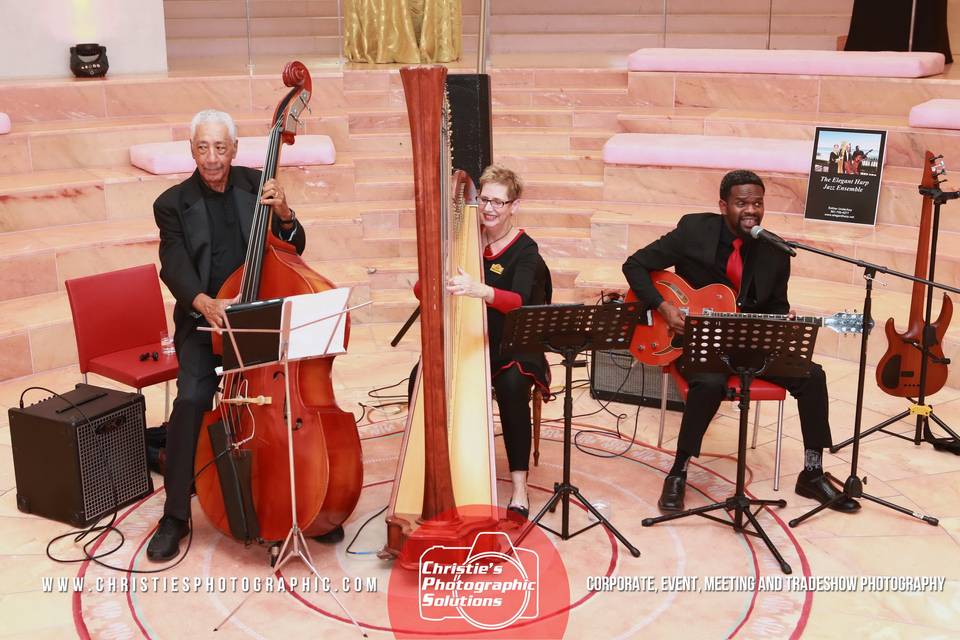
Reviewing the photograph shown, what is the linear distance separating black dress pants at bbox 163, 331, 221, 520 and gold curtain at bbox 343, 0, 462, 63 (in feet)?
15.9

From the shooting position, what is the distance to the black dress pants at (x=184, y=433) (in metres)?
3.79

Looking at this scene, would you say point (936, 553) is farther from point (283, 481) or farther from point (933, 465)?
point (283, 481)

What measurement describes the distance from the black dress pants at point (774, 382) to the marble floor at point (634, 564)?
0.24 m

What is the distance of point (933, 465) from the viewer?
14.7 feet

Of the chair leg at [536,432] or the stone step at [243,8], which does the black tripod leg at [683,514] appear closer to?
the chair leg at [536,432]

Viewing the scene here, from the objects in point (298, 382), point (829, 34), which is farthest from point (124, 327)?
point (829, 34)

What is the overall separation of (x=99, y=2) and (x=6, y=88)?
49.9 inches

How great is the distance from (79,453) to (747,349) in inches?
92.9

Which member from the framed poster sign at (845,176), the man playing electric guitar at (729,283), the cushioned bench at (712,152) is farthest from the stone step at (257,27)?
the man playing electric guitar at (729,283)

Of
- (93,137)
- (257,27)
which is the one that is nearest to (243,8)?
(257,27)

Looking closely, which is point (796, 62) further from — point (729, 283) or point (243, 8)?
point (243, 8)

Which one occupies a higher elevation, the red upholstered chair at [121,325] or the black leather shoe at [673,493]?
the red upholstered chair at [121,325]

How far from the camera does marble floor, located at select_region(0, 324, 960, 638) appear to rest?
3363 mm

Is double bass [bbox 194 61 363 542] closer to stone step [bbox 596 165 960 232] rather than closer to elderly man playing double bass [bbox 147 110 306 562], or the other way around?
elderly man playing double bass [bbox 147 110 306 562]
